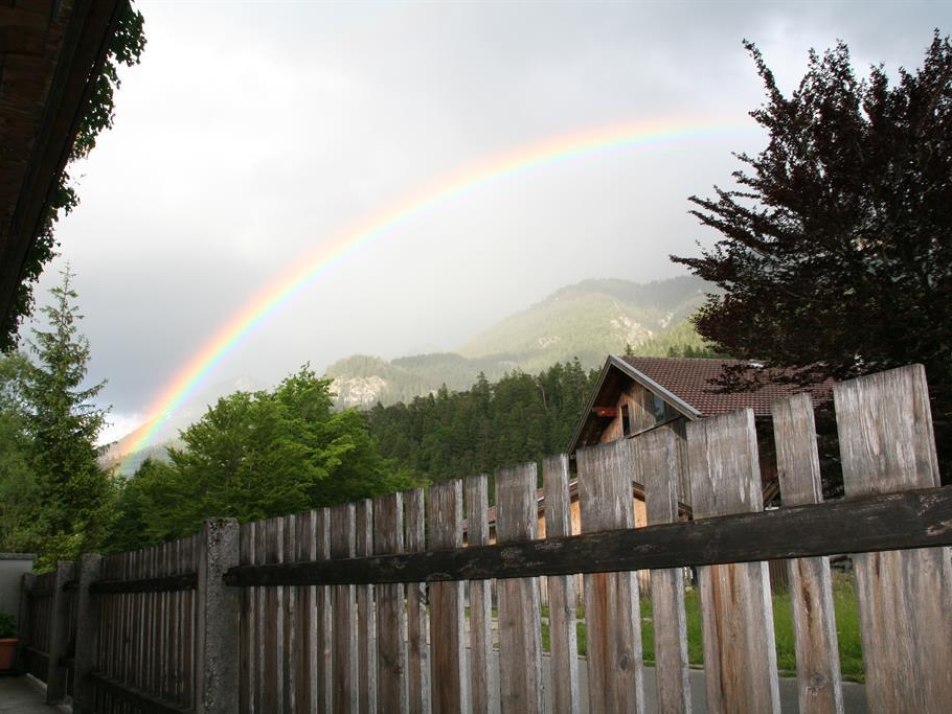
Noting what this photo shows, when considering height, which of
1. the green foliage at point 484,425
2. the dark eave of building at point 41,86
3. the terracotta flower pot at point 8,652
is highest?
the green foliage at point 484,425

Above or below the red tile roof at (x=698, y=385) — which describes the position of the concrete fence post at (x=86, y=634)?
below

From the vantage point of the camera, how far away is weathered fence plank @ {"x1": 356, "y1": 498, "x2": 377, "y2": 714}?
3.49 metres

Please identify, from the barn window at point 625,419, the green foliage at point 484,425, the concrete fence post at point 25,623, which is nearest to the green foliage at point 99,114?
the concrete fence post at point 25,623

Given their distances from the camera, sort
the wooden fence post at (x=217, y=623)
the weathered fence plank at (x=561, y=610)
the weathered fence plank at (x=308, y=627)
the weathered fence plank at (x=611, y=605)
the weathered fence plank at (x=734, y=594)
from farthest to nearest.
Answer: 1. the wooden fence post at (x=217, y=623)
2. the weathered fence plank at (x=308, y=627)
3. the weathered fence plank at (x=561, y=610)
4. the weathered fence plank at (x=611, y=605)
5. the weathered fence plank at (x=734, y=594)

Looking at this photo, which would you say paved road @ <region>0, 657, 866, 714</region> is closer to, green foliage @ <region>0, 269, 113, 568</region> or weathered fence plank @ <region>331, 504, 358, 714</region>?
weathered fence plank @ <region>331, 504, 358, 714</region>

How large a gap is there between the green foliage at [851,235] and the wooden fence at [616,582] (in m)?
5.64

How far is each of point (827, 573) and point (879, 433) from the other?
1.08ft

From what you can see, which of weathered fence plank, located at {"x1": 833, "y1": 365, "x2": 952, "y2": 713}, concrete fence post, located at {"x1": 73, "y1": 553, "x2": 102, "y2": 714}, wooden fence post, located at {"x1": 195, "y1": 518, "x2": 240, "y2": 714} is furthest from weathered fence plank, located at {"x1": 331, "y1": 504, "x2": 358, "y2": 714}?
concrete fence post, located at {"x1": 73, "y1": 553, "x2": 102, "y2": 714}

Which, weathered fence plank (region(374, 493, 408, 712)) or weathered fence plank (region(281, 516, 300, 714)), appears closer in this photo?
weathered fence plank (region(374, 493, 408, 712))

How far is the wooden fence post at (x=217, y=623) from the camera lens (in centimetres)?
476

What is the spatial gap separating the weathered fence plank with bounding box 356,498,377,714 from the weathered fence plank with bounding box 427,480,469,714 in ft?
1.51

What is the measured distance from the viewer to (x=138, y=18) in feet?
37.6

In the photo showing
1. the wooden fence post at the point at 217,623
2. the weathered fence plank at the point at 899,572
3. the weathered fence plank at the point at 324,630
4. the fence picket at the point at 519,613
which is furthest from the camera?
the wooden fence post at the point at 217,623

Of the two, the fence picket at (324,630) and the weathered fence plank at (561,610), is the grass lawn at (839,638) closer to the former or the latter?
the fence picket at (324,630)
